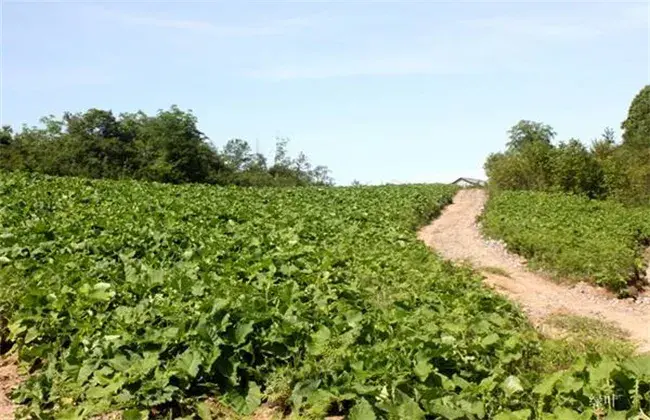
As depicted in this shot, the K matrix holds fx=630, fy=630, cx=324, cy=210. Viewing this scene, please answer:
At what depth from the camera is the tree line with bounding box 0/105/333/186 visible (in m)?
49.5

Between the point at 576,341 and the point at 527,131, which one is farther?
the point at 527,131

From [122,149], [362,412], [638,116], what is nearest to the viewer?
[362,412]

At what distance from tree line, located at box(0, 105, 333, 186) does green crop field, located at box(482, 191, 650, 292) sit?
3360 cm

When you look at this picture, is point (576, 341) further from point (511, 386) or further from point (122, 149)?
point (122, 149)

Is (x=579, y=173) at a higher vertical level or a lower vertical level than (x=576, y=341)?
higher

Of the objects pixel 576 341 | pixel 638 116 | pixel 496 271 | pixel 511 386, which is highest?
pixel 638 116

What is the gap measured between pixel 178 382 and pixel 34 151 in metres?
50.9

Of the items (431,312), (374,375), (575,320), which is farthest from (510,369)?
(575,320)

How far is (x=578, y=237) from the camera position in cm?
1623

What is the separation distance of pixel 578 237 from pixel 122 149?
47.1 meters

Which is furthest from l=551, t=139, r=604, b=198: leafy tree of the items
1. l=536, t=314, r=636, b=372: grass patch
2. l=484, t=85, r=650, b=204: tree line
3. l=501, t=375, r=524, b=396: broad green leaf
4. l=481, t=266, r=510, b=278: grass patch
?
l=501, t=375, r=524, b=396: broad green leaf

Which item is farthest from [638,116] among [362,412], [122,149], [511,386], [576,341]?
[362,412]

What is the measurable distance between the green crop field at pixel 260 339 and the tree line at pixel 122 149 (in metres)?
39.0

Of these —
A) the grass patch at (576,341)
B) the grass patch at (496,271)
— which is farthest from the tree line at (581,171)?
the grass patch at (576,341)
